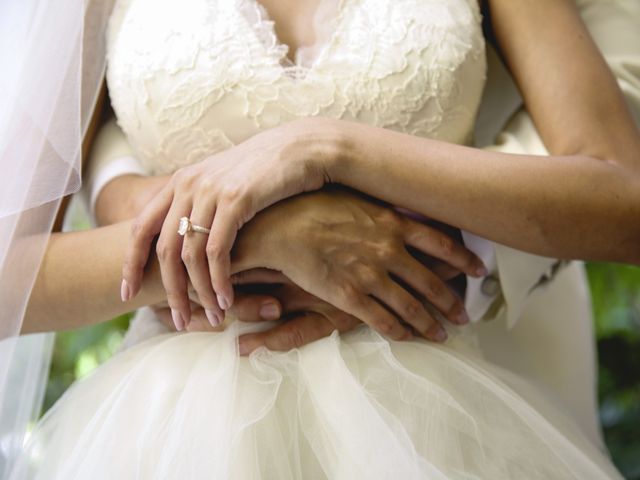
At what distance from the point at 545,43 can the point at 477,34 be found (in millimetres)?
96

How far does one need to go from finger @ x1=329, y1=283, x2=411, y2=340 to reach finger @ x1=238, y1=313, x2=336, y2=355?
4 cm

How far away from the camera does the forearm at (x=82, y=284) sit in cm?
94

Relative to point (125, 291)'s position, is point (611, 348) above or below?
below

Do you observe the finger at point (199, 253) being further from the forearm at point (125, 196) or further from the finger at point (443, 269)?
the finger at point (443, 269)

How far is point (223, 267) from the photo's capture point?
2.82 ft

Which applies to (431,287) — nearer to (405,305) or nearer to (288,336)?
(405,305)

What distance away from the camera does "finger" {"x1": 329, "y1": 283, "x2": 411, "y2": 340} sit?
0.91 metres

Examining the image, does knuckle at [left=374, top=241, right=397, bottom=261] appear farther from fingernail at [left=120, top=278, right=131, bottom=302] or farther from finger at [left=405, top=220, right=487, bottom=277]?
fingernail at [left=120, top=278, right=131, bottom=302]

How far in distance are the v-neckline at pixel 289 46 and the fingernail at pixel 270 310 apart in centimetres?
31

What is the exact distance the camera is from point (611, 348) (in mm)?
1930

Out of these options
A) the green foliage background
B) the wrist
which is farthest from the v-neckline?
the green foliage background

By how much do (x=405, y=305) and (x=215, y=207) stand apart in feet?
0.87

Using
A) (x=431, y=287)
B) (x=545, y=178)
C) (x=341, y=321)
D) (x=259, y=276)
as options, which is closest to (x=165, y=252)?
(x=259, y=276)

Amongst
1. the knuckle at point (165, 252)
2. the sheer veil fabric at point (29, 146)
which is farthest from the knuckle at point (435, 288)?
the sheer veil fabric at point (29, 146)
